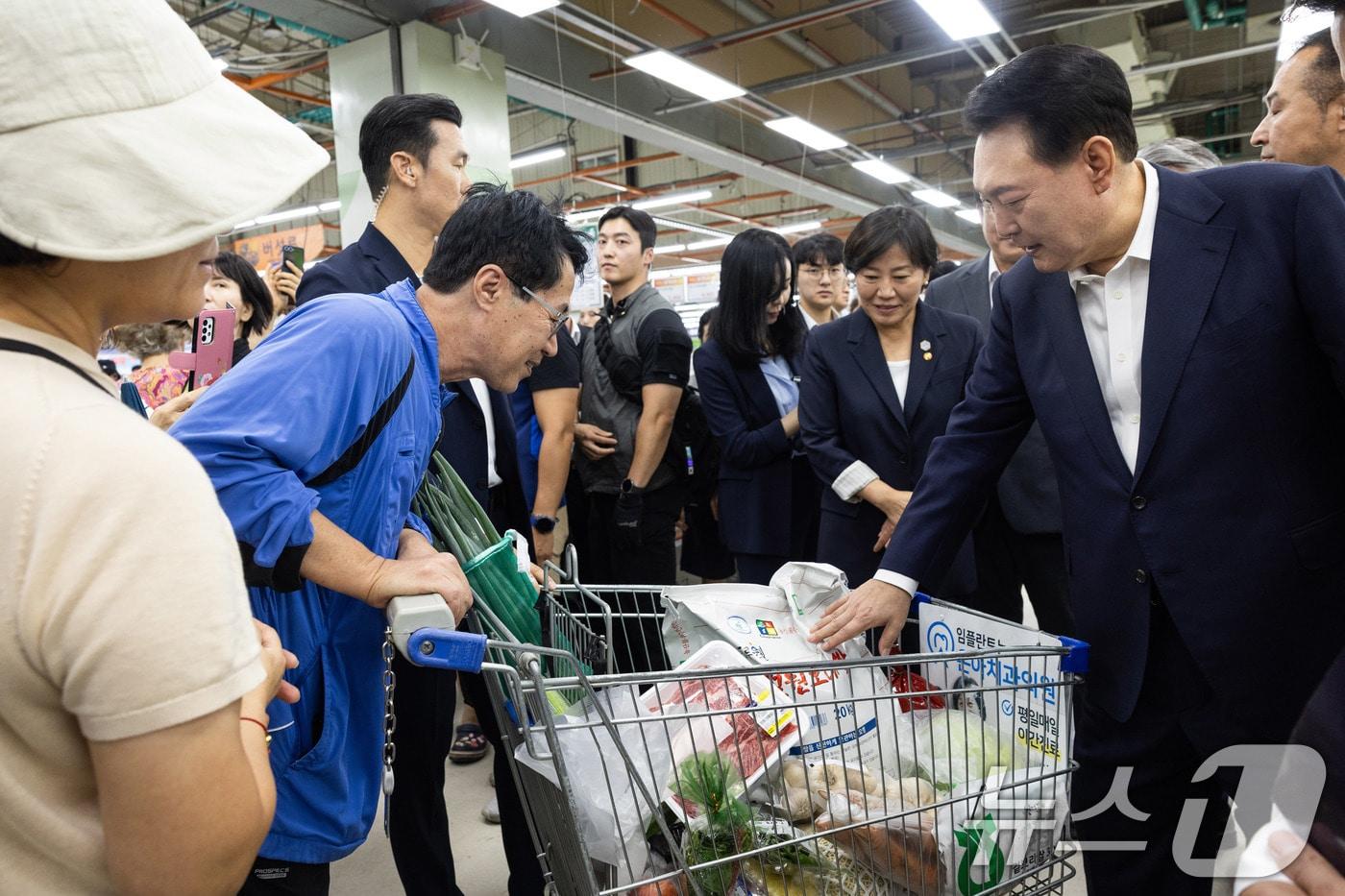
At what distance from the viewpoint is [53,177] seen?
0.61 m

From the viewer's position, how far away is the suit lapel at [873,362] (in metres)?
2.55

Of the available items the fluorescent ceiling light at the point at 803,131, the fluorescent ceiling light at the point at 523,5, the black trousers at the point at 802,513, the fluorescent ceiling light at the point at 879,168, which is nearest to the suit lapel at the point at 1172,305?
the black trousers at the point at 802,513

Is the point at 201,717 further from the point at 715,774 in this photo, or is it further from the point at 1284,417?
the point at 1284,417

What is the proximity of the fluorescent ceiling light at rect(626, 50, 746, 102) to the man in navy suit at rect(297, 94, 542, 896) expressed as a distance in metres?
4.20

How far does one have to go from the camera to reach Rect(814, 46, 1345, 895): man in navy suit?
1.30 m

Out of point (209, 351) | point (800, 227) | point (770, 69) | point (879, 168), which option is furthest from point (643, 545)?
point (800, 227)

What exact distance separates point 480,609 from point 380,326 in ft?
1.50

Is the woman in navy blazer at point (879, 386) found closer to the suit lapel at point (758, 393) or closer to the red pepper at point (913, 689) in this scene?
the suit lapel at point (758, 393)

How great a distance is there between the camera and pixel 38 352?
0.65 metres

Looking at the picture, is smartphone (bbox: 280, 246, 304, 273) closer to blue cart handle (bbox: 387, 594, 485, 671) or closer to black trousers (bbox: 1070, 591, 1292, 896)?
blue cart handle (bbox: 387, 594, 485, 671)

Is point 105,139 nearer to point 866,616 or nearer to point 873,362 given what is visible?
point 866,616

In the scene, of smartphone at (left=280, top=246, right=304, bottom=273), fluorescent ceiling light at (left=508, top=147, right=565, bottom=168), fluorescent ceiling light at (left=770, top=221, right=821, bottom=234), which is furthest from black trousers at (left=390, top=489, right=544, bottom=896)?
fluorescent ceiling light at (left=770, top=221, right=821, bottom=234)

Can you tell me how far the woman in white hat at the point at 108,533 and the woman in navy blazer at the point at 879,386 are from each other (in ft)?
6.67

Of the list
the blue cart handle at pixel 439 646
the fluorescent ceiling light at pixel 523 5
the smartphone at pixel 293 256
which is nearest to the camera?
the blue cart handle at pixel 439 646
